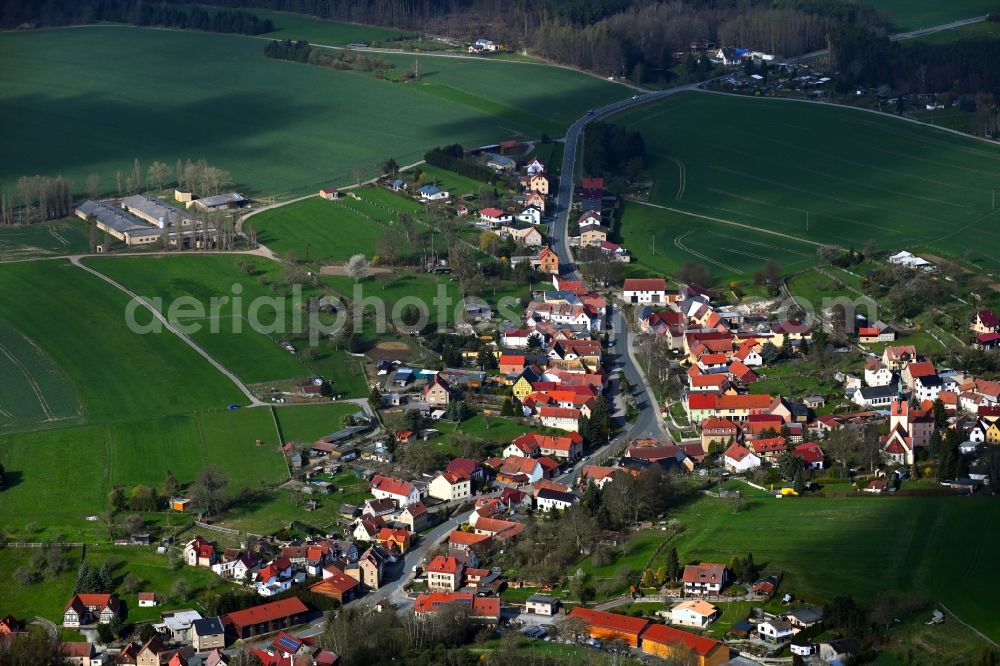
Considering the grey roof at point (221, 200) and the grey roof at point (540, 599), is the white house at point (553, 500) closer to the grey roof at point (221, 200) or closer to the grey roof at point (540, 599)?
the grey roof at point (540, 599)

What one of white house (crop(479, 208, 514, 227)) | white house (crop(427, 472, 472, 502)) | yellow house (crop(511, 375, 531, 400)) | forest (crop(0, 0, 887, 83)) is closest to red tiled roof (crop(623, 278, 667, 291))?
white house (crop(479, 208, 514, 227))

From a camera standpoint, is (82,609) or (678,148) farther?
(678,148)

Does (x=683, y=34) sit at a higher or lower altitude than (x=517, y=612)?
higher

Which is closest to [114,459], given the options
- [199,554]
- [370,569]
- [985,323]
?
[199,554]

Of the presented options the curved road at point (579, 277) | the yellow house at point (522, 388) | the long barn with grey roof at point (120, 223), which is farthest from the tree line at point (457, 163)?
the yellow house at point (522, 388)

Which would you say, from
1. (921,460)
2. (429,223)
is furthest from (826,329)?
(429,223)

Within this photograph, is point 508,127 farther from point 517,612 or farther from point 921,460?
point 517,612

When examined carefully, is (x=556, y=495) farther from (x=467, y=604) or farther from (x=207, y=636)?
(x=207, y=636)
